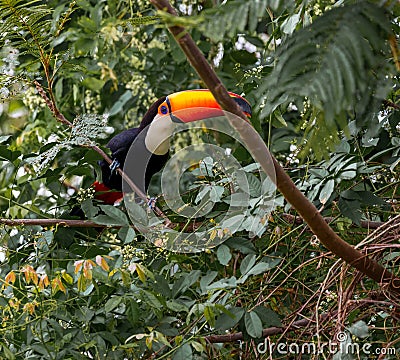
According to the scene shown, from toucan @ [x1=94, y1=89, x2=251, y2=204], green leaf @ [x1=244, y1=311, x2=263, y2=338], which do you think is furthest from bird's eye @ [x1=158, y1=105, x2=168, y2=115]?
green leaf @ [x1=244, y1=311, x2=263, y2=338]

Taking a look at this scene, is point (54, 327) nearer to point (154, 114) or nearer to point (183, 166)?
point (183, 166)

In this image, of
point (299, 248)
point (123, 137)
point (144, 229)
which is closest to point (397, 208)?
point (299, 248)

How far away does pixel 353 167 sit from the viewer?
1.13 m

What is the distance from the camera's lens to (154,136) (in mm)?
1980

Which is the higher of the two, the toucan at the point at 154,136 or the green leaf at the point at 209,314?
the green leaf at the point at 209,314

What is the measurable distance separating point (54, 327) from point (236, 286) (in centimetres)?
34

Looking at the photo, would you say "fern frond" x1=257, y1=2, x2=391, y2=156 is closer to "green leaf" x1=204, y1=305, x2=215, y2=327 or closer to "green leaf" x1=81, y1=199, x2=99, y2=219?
"green leaf" x1=204, y1=305, x2=215, y2=327

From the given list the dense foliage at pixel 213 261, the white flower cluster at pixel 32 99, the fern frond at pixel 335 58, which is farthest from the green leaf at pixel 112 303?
the white flower cluster at pixel 32 99

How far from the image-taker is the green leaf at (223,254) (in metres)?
1.22

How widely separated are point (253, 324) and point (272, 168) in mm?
386

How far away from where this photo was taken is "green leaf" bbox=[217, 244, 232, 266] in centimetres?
122

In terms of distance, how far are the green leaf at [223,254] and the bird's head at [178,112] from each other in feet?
1.12

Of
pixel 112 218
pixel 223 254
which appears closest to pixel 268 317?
pixel 223 254

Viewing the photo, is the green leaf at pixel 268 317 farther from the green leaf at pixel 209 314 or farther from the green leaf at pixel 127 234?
the green leaf at pixel 127 234
